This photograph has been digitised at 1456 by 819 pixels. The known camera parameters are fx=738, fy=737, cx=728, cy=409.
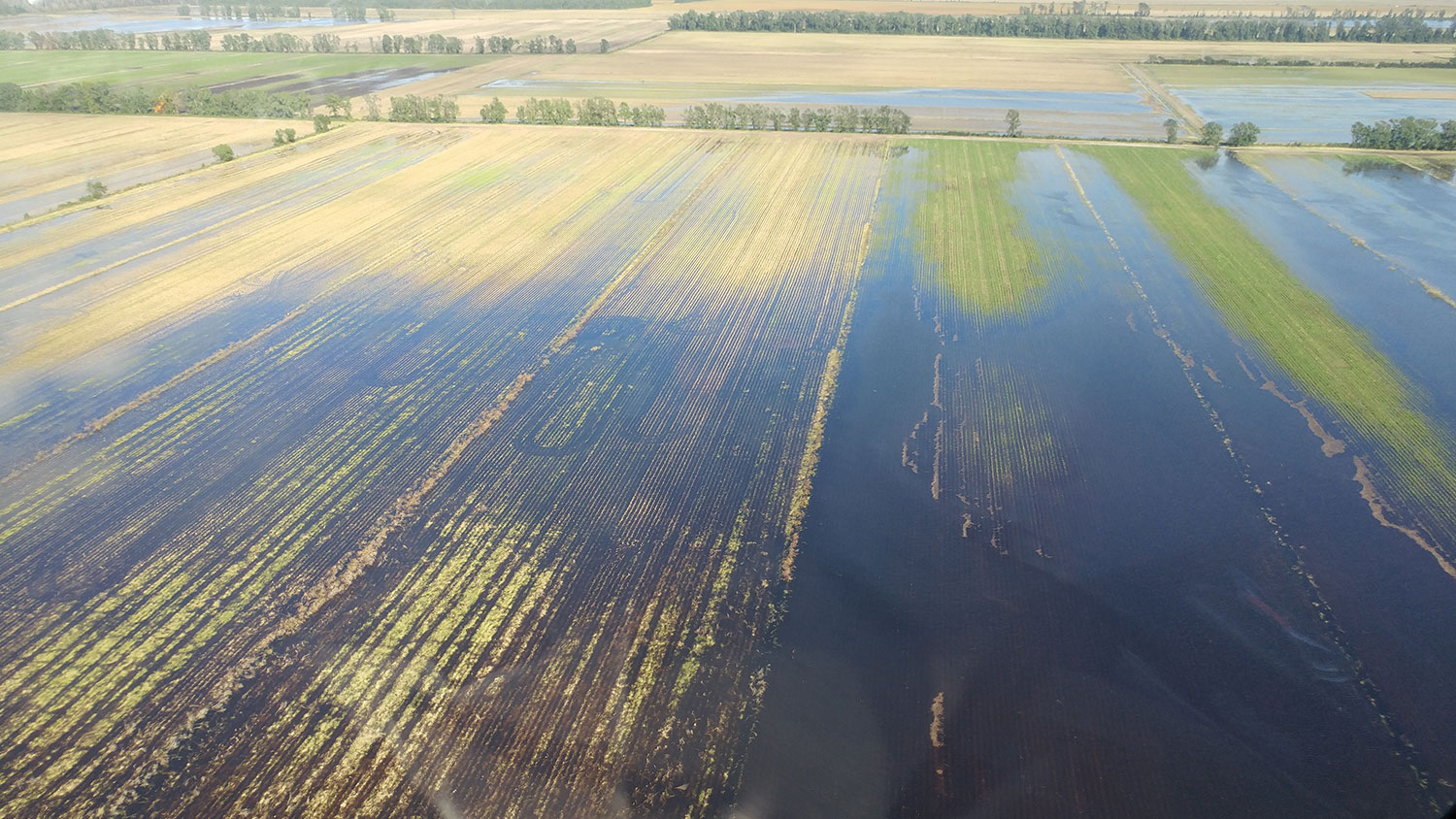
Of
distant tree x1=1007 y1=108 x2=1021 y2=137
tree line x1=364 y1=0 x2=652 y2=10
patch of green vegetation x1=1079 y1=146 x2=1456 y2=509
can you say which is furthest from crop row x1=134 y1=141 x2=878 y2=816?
tree line x1=364 y1=0 x2=652 y2=10

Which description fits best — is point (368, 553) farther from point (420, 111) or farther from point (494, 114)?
point (420, 111)

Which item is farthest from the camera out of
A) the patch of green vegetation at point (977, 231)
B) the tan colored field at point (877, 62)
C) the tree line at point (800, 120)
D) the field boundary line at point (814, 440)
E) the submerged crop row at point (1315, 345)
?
the tan colored field at point (877, 62)

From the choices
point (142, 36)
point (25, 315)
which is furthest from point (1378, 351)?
point (142, 36)

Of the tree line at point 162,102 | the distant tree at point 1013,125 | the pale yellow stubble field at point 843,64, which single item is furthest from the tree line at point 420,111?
the distant tree at point 1013,125

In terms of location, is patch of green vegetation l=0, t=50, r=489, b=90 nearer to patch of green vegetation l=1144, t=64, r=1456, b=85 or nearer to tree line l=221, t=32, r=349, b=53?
tree line l=221, t=32, r=349, b=53

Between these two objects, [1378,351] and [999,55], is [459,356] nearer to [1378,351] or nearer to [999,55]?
[1378,351]

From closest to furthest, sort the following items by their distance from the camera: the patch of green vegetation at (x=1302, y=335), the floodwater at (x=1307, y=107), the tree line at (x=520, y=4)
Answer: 1. the patch of green vegetation at (x=1302, y=335)
2. the floodwater at (x=1307, y=107)
3. the tree line at (x=520, y=4)

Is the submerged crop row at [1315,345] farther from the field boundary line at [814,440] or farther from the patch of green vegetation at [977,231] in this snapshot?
the field boundary line at [814,440]

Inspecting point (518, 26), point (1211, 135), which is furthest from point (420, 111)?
point (518, 26)
